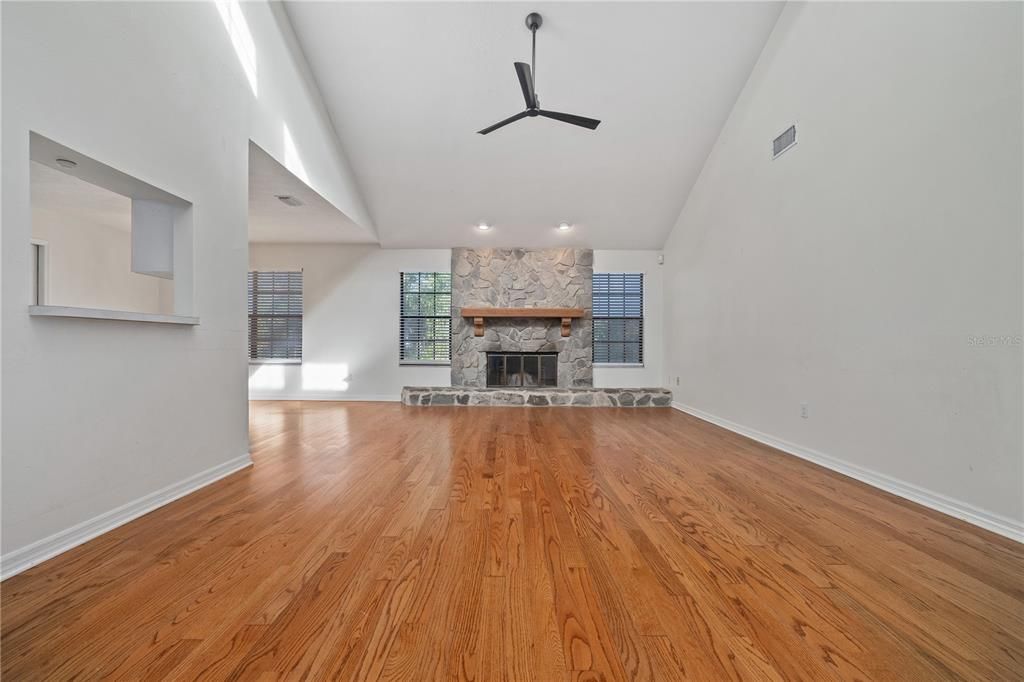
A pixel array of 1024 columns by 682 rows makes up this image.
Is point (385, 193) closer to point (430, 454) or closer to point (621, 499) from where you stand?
point (430, 454)

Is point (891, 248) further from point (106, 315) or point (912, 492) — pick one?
point (106, 315)

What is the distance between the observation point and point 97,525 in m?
1.98

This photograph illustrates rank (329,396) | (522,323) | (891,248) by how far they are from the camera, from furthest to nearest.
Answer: (522,323) → (329,396) → (891,248)

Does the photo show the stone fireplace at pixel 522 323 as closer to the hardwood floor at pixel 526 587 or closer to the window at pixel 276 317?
the window at pixel 276 317

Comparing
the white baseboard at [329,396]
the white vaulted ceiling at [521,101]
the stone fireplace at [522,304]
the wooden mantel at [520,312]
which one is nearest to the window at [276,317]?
the white baseboard at [329,396]

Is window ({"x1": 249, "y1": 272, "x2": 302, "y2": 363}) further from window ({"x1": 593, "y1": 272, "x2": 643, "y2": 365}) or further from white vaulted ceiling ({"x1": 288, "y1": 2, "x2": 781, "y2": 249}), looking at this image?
window ({"x1": 593, "y1": 272, "x2": 643, "y2": 365})

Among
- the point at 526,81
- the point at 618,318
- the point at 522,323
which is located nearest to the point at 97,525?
the point at 526,81

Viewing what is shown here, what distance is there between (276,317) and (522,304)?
150 inches

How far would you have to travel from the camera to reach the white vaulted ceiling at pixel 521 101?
12.9 ft

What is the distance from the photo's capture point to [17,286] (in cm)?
167

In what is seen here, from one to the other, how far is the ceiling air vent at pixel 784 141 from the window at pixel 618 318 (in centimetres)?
341

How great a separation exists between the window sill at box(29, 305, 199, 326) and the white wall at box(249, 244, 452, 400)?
14.7 ft

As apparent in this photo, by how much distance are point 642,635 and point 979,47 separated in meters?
3.06

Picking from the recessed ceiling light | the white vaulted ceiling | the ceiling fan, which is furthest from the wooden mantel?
the ceiling fan
